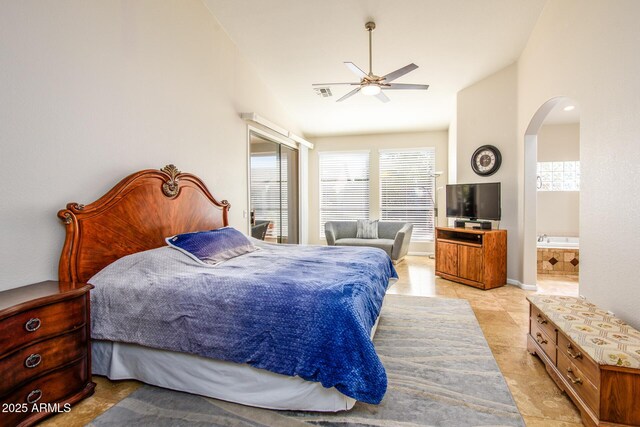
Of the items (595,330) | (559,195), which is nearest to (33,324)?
(595,330)

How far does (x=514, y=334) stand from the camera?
2873 millimetres

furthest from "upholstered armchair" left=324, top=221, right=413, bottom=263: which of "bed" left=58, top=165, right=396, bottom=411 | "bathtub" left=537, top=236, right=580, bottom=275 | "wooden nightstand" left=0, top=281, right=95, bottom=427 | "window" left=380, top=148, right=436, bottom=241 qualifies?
"wooden nightstand" left=0, top=281, right=95, bottom=427

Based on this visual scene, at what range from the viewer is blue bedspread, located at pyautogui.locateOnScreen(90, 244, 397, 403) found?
164 cm

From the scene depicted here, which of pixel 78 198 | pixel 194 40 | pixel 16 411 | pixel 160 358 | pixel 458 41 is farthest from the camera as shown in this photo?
pixel 458 41

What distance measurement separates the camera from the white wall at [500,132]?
4594mm

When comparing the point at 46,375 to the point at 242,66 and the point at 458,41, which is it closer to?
the point at 242,66

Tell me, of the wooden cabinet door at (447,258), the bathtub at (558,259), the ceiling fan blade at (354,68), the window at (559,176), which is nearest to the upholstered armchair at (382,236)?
the wooden cabinet door at (447,258)

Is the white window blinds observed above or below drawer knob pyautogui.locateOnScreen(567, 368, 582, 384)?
above

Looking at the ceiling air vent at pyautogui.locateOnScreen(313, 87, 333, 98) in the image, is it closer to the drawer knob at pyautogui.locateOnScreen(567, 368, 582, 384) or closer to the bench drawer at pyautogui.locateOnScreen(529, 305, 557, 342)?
the bench drawer at pyautogui.locateOnScreen(529, 305, 557, 342)

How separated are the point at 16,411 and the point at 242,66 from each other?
432 centimetres

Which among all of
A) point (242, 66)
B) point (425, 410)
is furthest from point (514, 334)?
point (242, 66)

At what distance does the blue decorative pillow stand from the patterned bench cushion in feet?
8.11

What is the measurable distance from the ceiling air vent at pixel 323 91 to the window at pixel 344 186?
7.48ft

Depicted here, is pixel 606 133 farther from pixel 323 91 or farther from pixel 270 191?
pixel 270 191
